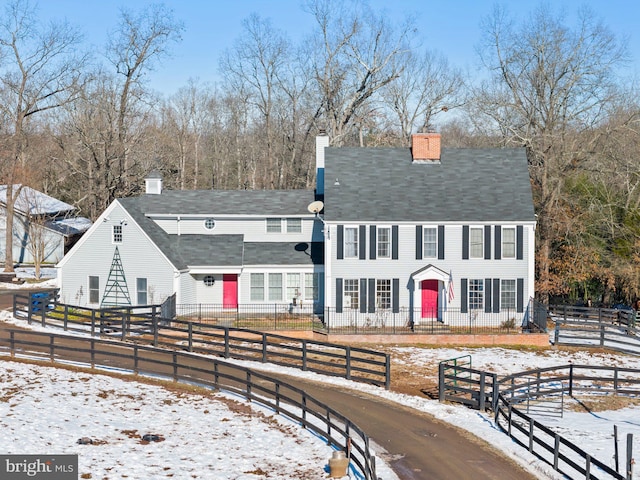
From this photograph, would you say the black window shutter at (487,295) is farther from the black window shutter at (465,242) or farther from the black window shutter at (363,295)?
the black window shutter at (363,295)

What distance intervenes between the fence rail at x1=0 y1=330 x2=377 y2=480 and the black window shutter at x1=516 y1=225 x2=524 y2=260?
53.5ft

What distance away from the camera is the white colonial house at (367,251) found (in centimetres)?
3697

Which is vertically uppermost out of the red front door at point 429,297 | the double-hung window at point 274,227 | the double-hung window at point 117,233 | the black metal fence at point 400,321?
the double-hung window at point 274,227

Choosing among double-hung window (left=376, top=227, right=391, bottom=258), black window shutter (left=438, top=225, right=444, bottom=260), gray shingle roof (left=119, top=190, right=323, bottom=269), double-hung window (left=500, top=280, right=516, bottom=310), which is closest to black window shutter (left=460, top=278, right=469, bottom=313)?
black window shutter (left=438, top=225, right=444, bottom=260)

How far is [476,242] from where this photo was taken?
37.2m

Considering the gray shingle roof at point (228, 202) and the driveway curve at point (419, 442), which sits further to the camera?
the gray shingle roof at point (228, 202)

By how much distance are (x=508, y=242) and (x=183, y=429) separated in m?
21.5

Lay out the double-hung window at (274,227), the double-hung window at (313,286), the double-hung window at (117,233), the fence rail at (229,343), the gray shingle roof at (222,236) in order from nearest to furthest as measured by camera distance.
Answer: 1. the fence rail at (229,343)
2. the double-hung window at (117,233)
3. the gray shingle roof at (222,236)
4. the double-hung window at (313,286)
5. the double-hung window at (274,227)

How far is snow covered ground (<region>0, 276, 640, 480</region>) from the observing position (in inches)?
687

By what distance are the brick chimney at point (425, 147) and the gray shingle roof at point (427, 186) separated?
381 mm

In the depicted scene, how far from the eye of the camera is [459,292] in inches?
1457

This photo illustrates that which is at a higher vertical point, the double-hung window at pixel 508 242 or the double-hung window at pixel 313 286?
the double-hung window at pixel 508 242

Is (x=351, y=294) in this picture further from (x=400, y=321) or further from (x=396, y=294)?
(x=400, y=321)

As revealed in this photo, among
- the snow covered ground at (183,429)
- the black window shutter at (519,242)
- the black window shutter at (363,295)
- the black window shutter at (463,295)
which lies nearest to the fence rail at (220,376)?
the snow covered ground at (183,429)
